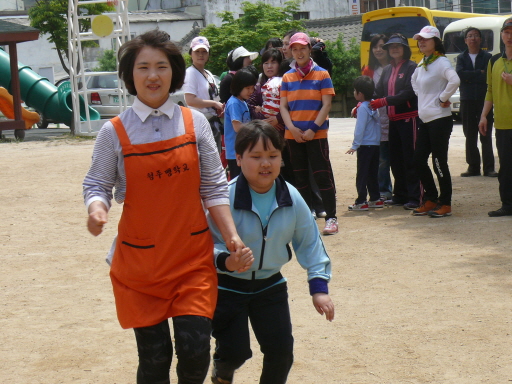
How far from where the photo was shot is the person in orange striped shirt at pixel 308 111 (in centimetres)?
728

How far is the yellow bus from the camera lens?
2338cm

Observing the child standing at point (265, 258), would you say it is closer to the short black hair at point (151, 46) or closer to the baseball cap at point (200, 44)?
the short black hair at point (151, 46)

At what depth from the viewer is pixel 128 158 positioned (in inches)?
121

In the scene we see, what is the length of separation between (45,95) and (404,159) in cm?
1665

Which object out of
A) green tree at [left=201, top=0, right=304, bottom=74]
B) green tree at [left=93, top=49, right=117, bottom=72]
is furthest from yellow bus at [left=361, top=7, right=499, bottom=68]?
green tree at [left=93, top=49, right=117, bottom=72]

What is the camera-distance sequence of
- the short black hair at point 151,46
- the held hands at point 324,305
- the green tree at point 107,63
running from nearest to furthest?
1. the short black hair at point 151,46
2. the held hands at point 324,305
3. the green tree at point 107,63

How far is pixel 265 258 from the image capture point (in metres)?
3.35

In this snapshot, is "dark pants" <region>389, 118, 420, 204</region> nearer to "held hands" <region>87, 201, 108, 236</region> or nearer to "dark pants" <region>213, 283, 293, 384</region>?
"dark pants" <region>213, 283, 293, 384</region>

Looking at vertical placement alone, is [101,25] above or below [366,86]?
above

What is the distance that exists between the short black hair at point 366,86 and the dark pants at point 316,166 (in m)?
1.49

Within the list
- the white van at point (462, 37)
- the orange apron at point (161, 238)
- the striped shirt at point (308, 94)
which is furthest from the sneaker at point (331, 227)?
the white van at point (462, 37)

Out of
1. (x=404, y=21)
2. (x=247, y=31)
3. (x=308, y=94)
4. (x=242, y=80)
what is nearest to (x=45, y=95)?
(x=404, y=21)

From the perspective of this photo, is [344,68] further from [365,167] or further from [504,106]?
[504,106]

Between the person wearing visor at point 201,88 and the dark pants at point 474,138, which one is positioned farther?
the dark pants at point 474,138
